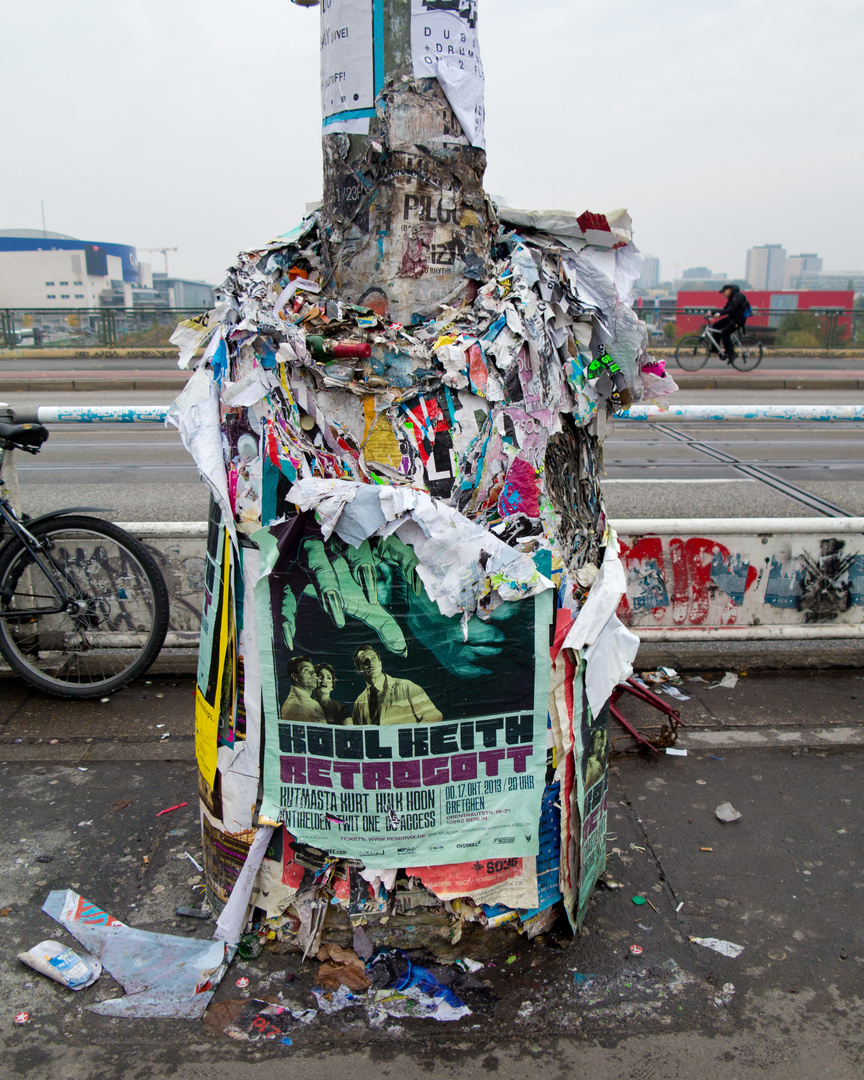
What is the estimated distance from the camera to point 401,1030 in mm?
2094

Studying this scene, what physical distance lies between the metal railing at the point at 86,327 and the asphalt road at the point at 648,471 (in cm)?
1112

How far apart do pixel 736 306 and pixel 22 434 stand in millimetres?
16487

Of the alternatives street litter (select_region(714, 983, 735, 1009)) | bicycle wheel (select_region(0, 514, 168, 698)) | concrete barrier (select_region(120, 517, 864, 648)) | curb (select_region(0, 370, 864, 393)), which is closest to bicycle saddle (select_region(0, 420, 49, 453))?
bicycle wheel (select_region(0, 514, 168, 698))

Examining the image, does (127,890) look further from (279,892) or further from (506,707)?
(506,707)

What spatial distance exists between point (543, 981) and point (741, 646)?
2.77 metres

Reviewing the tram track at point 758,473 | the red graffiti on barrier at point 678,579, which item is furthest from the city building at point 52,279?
the red graffiti on barrier at point 678,579

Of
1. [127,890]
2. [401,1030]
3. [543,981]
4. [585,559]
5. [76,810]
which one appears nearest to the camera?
[401,1030]

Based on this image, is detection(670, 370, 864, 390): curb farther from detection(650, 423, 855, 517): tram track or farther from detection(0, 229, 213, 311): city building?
detection(0, 229, 213, 311): city building

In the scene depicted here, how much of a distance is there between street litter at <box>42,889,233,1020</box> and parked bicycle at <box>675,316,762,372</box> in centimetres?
1831

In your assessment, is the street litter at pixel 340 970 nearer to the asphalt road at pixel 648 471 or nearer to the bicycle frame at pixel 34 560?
the bicycle frame at pixel 34 560

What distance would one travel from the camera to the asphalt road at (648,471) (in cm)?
761

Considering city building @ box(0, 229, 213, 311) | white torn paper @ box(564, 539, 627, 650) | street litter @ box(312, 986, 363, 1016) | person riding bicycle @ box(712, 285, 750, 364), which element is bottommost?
street litter @ box(312, 986, 363, 1016)

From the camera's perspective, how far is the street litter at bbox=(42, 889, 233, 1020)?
2.17 meters

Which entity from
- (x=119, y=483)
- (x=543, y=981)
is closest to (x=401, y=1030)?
(x=543, y=981)
